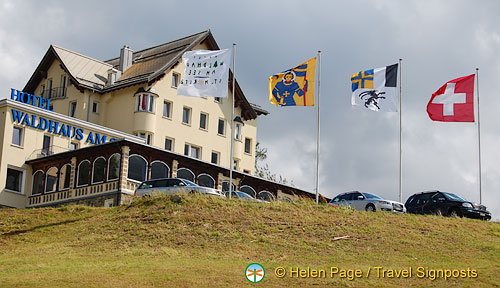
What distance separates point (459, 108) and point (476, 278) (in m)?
18.6

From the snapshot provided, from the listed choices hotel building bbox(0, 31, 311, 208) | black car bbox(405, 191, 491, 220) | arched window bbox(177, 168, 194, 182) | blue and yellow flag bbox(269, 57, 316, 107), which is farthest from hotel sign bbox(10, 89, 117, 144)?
black car bbox(405, 191, 491, 220)

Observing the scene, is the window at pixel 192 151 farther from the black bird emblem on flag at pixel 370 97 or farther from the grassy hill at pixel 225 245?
the black bird emblem on flag at pixel 370 97

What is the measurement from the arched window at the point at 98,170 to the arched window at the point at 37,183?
5.55 m

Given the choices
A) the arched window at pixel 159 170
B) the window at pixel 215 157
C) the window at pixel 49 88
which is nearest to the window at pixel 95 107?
the window at pixel 49 88

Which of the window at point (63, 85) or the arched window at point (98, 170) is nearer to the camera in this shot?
the arched window at point (98, 170)

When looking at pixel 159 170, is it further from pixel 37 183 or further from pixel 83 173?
pixel 37 183

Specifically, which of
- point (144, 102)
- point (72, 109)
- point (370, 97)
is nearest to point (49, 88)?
point (72, 109)

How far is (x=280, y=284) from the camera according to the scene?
24766mm

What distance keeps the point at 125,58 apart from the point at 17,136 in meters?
15.6

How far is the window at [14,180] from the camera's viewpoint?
175ft

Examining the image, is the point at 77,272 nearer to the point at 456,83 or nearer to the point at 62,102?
the point at 456,83

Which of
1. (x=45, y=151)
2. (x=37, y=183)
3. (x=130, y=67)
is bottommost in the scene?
(x=37, y=183)

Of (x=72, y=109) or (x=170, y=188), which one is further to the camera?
(x=72, y=109)

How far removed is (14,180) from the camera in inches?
2115
